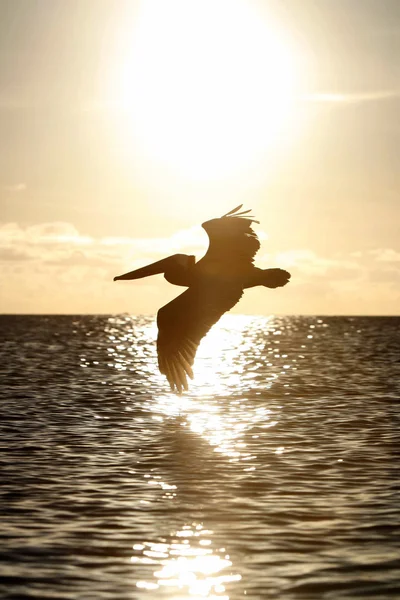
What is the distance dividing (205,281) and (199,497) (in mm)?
3334

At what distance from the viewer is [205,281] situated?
51.1 feet

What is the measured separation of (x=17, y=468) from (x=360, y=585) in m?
8.84

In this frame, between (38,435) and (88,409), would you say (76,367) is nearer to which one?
(88,409)

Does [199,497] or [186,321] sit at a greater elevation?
[186,321]

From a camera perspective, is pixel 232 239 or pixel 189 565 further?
pixel 232 239

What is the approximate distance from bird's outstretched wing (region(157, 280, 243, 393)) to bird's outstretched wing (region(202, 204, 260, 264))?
17.0 inches

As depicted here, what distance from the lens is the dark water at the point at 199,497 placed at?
38.4ft

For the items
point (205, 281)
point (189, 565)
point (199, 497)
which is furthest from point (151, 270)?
point (189, 565)

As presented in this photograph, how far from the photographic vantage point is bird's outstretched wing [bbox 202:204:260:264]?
1520cm

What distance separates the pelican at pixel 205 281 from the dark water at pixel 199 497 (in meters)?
2.24

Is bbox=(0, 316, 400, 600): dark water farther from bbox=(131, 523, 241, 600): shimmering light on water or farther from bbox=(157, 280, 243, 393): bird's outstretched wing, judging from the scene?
bbox=(157, 280, 243, 393): bird's outstretched wing

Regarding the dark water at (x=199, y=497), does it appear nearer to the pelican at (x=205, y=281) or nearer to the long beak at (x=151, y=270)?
the pelican at (x=205, y=281)

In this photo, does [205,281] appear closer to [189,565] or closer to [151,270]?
[151,270]

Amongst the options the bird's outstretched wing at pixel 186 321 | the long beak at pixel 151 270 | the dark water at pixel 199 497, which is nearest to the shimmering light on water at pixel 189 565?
the dark water at pixel 199 497
